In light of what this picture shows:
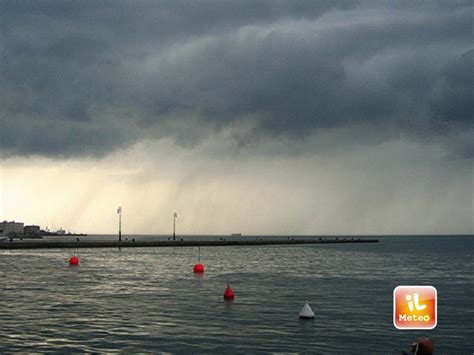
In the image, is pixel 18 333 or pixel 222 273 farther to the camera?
pixel 222 273

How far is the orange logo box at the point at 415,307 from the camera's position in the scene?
10.7 meters

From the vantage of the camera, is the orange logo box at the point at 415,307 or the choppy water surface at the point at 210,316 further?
the choppy water surface at the point at 210,316

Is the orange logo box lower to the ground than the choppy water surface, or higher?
higher

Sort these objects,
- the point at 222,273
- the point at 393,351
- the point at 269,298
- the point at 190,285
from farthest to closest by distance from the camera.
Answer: the point at 222,273 → the point at 190,285 → the point at 269,298 → the point at 393,351

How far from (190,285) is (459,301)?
76.7ft

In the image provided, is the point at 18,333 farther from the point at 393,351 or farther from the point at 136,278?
the point at 136,278

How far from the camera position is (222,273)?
225 feet

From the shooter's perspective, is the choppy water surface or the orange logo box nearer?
the orange logo box

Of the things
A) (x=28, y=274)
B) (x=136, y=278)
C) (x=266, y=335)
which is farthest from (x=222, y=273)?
(x=266, y=335)

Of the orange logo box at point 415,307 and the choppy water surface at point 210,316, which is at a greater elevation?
the orange logo box at point 415,307

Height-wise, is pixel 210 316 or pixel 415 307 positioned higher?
pixel 415 307

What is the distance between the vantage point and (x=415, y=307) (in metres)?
10.8

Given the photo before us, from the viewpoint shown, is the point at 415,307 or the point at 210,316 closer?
the point at 415,307

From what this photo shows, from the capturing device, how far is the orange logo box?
10.7 meters
